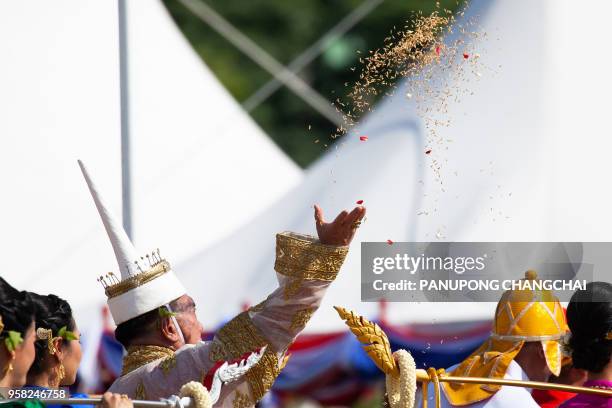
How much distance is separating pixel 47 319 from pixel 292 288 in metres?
0.72

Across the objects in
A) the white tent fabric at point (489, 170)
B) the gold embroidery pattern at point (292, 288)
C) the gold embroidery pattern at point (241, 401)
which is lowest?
the gold embroidery pattern at point (241, 401)

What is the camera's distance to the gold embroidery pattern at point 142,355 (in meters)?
3.29

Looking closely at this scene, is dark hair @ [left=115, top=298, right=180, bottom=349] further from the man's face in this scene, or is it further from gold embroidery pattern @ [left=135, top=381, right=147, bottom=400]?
gold embroidery pattern @ [left=135, top=381, right=147, bottom=400]

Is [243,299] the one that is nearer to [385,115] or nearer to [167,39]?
[385,115]

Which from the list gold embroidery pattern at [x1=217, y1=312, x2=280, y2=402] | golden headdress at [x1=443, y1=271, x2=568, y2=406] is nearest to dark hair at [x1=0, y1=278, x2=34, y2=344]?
gold embroidery pattern at [x1=217, y1=312, x2=280, y2=402]

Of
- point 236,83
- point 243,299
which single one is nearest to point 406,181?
point 243,299

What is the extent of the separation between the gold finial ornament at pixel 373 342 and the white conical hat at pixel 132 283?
1.89 feet

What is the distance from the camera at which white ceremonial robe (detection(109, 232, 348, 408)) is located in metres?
2.99

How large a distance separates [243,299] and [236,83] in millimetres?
12591

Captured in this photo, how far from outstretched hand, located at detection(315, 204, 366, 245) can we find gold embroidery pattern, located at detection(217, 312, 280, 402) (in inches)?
11.5

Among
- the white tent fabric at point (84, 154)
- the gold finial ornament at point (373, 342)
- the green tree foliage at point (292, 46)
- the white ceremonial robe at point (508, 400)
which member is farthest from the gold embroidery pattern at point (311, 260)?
the green tree foliage at point (292, 46)

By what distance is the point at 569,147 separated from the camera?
19.5ft

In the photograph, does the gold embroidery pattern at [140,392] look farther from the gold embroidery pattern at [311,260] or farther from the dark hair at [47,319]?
the gold embroidery pattern at [311,260]

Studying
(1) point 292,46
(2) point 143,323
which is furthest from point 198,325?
(1) point 292,46
